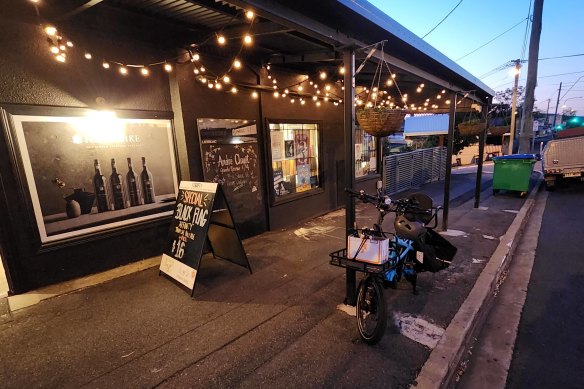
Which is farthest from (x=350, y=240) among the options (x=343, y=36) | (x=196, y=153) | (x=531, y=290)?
(x=196, y=153)

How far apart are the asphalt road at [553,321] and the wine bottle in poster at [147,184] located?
5118mm

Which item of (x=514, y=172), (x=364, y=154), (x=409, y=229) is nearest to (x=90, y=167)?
(x=409, y=229)

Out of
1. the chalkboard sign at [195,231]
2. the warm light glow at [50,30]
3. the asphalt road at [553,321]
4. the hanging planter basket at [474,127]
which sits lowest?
the asphalt road at [553,321]

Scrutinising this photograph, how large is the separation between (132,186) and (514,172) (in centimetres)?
1099

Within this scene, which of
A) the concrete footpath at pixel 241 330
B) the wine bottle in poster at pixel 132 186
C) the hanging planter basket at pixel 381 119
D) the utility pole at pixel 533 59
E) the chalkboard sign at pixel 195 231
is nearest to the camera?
the concrete footpath at pixel 241 330

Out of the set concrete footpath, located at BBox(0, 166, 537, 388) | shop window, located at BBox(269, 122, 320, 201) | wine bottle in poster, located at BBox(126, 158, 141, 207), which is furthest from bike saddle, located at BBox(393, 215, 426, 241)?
wine bottle in poster, located at BBox(126, 158, 141, 207)

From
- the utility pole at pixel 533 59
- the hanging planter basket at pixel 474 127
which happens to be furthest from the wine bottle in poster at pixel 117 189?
the utility pole at pixel 533 59

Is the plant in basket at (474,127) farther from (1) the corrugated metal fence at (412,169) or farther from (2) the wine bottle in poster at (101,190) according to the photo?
(2) the wine bottle in poster at (101,190)

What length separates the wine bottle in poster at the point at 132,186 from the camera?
4480mm

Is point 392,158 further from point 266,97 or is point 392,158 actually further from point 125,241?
point 125,241

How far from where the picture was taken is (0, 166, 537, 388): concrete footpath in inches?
93.8

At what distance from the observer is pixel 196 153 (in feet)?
16.3

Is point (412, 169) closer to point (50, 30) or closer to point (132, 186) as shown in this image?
point (132, 186)

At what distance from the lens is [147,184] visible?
15.4 feet
